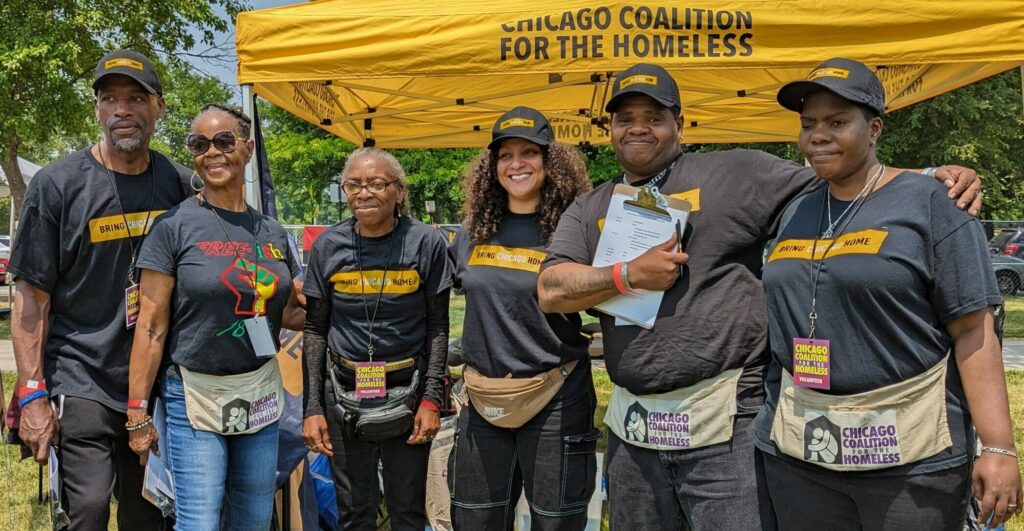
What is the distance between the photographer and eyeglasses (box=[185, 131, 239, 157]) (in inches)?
102

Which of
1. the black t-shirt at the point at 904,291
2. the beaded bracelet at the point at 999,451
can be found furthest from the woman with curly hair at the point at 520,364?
the beaded bracelet at the point at 999,451

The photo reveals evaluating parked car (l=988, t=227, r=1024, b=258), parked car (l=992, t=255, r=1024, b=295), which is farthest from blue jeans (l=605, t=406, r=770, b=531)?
parked car (l=988, t=227, r=1024, b=258)

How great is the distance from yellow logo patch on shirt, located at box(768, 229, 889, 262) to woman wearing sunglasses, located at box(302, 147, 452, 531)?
4.63 ft

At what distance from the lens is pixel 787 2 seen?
3.11 meters

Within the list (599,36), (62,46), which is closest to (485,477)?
(599,36)

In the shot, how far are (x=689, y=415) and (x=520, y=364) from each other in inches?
26.0

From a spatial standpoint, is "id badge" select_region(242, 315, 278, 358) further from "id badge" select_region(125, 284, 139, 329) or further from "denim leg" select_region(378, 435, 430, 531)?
"denim leg" select_region(378, 435, 430, 531)

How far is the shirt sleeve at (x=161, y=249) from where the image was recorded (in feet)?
8.12

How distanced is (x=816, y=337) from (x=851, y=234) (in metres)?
0.28

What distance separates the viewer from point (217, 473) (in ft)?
8.32

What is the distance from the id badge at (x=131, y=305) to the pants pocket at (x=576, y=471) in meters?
1.59

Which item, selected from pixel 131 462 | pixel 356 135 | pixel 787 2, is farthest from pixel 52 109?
pixel 787 2

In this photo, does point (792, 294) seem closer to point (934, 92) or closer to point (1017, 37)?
point (1017, 37)

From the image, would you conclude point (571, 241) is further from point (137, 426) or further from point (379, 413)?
point (137, 426)
